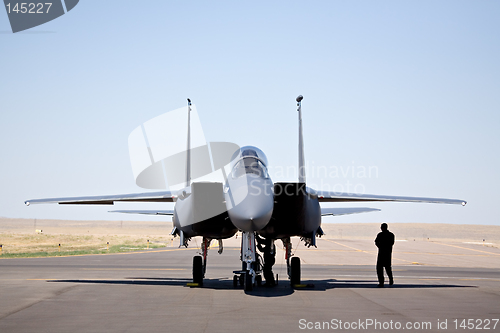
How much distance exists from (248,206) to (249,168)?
174 cm

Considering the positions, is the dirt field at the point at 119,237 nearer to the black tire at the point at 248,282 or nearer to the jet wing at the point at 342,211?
the jet wing at the point at 342,211

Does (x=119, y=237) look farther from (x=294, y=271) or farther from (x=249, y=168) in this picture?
(x=249, y=168)

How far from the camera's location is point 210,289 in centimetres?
1346

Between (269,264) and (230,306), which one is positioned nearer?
(230,306)

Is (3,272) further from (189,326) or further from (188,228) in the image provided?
(189,326)

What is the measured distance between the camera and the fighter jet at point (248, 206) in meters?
11.5

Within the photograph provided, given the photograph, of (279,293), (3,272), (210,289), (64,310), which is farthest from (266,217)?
(3,272)

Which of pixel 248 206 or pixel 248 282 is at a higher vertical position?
pixel 248 206

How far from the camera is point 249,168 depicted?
12.7 meters

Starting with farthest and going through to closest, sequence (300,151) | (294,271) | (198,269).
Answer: (300,151)
(198,269)
(294,271)

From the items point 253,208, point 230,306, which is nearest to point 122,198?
point 253,208

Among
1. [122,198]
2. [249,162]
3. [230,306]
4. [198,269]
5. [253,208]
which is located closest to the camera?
[230,306]

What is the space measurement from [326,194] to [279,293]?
140 inches

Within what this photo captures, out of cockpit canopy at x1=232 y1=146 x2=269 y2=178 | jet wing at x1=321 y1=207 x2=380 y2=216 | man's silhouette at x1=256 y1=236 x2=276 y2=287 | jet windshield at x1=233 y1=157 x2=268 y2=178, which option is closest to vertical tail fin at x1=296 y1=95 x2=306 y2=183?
man's silhouette at x1=256 y1=236 x2=276 y2=287
